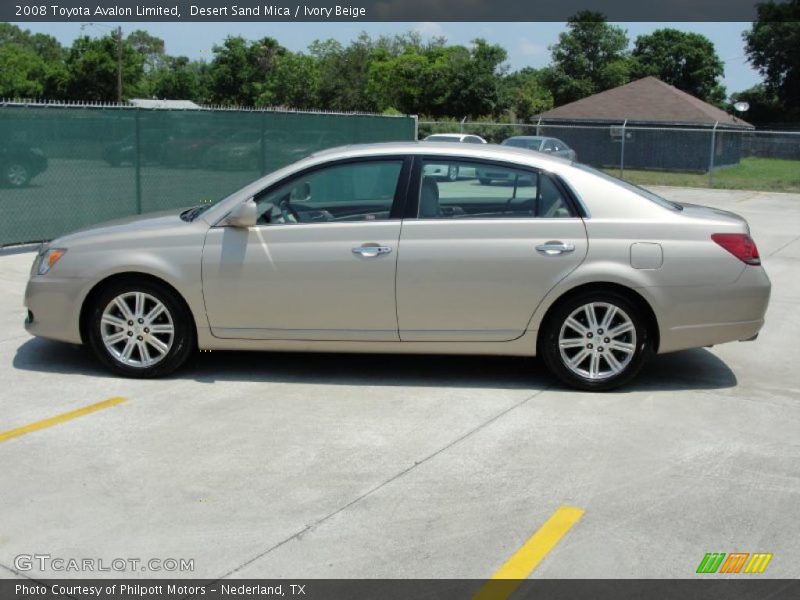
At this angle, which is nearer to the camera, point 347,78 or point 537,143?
point 537,143

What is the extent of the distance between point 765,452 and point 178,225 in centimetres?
405

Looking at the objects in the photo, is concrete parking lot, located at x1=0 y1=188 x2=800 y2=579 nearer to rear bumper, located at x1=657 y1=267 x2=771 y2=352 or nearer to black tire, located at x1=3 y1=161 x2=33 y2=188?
rear bumper, located at x1=657 y1=267 x2=771 y2=352

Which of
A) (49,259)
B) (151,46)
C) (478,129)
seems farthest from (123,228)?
(151,46)

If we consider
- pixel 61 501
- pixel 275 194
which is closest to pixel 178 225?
pixel 275 194

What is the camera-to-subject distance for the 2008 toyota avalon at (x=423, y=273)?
6.23m

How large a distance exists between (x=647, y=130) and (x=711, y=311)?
1166 inches

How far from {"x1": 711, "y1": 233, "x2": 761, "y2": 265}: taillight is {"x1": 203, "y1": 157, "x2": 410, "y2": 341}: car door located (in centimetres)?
215

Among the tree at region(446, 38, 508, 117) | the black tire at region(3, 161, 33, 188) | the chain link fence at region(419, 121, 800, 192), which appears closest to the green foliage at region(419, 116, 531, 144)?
the chain link fence at region(419, 121, 800, 192)

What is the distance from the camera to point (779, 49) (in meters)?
63.1

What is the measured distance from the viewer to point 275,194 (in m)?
6.50

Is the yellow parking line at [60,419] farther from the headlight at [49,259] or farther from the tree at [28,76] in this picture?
the tree at [28,76]

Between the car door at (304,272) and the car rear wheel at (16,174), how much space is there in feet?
20.6

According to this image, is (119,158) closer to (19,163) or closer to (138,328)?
(19,163)
